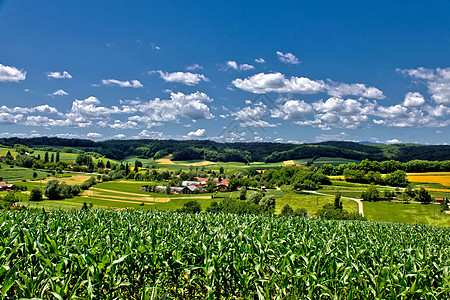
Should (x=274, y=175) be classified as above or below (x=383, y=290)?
below

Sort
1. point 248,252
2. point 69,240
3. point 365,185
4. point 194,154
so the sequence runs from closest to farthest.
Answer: point 248,252, point 69,240, point 365,185, point 194,154

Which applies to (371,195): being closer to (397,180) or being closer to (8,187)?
(397,180)

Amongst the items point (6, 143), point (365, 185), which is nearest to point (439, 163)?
point (365, 185)

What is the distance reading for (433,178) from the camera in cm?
10238

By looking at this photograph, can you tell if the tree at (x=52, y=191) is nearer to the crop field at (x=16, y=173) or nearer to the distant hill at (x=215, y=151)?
the crop field at (x=16, y=173)

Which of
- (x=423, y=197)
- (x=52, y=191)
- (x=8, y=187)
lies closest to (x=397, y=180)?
(x=423, y=197)

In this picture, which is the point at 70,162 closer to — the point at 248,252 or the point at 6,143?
the point at 6,143

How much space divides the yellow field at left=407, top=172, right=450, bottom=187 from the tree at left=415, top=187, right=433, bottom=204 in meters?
21.7

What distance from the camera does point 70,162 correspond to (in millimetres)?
128125

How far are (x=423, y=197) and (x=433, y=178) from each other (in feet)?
112

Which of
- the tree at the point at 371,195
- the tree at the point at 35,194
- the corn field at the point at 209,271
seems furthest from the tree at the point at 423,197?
the tree at the point at 35,194

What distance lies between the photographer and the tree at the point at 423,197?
254 feet

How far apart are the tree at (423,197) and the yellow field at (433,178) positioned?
71.0ft

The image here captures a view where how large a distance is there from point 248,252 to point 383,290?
3.69 m
